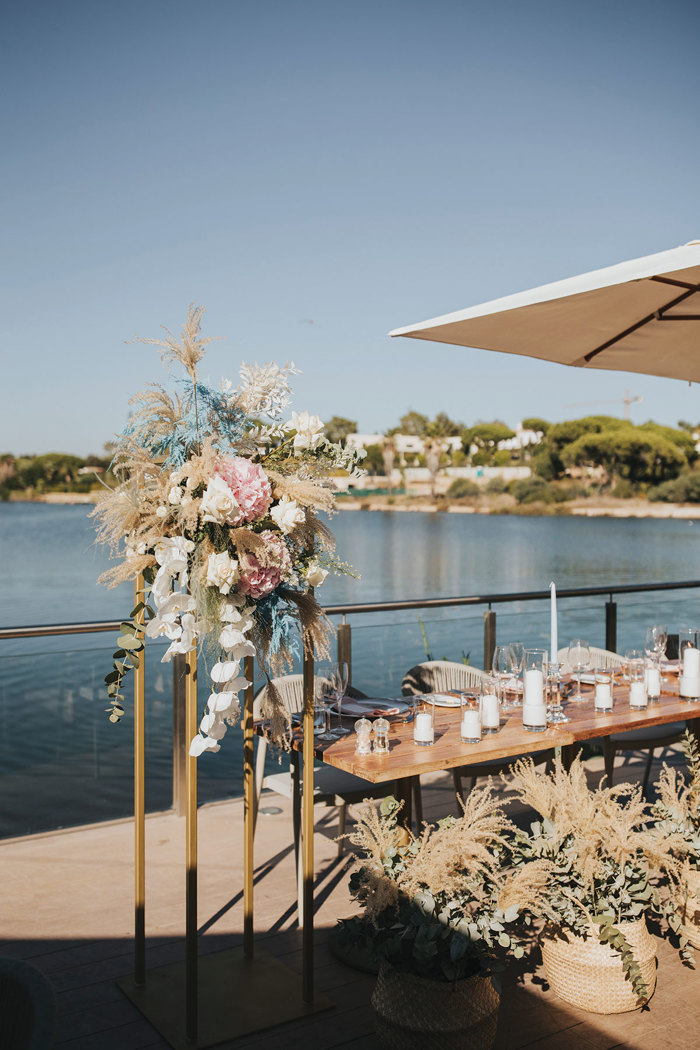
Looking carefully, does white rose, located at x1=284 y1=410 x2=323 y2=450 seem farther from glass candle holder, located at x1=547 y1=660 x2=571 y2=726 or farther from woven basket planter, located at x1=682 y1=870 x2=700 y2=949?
woven basket planter, located at x1=682 y1=870 x2=700 y2=949

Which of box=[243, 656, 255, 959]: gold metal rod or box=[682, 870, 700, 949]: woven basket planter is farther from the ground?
box=[243, 656, 255, 959]: gold metal rod

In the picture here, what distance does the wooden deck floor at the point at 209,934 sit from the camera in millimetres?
2414

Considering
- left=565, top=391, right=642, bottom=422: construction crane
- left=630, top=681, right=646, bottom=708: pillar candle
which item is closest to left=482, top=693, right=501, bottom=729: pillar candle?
left=630, top=681, right=646, bottom=708: pillar candle

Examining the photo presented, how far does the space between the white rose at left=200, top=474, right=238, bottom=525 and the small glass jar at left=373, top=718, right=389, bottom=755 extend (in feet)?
3.16

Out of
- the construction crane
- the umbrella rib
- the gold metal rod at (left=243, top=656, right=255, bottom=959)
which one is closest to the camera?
the gold metal rod at (left=243, top=656, right=255, bottom=959)

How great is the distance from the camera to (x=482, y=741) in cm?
287

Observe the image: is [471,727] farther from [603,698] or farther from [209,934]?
[209,934]

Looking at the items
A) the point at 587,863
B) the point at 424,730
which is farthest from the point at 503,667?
the point at 587,863

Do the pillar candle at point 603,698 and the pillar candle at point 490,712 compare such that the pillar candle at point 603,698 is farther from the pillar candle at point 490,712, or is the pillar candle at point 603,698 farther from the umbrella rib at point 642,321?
the umbrella rib at point 642,321

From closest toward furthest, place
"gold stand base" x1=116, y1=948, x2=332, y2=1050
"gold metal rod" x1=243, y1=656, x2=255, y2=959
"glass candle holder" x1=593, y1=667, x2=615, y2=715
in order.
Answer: "gold stand base" x1=116, y1=948, x2=332, y2=1050 < "gold metal rod" x1=243, y1=656, x2=255, y2=959 < "glass candle holder" x1=593, y1=667, x2=615, y2=715

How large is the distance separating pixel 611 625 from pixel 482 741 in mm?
2757

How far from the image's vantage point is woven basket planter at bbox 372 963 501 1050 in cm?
219

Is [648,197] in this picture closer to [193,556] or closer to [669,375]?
[669,375]

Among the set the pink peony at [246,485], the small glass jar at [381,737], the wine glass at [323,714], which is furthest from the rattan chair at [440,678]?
the pink peony at [246,485]
